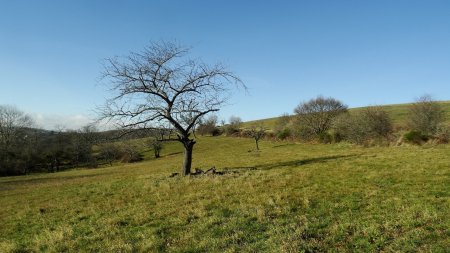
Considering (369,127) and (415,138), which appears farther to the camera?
(369,127)

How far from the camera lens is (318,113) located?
72.5 metres

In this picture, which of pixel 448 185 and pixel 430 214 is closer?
pixel 430 214

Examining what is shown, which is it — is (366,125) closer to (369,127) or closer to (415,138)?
(369,127)

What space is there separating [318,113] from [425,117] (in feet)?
77.6

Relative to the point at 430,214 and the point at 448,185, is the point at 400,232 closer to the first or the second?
the point at 430,214

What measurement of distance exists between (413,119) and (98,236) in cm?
5283

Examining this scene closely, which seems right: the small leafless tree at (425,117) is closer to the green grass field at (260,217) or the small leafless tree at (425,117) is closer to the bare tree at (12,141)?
the green grass field at (260,217)

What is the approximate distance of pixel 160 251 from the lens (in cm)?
923

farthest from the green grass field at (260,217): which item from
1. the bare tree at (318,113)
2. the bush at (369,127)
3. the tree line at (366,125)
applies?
the bare tree at (318,113)

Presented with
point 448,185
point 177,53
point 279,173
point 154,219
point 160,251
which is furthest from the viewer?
point 177,53

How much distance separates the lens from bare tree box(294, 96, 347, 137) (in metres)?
70.6

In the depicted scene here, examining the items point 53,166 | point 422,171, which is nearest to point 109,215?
point 422,171

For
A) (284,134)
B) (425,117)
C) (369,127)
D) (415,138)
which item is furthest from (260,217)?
(284,134)

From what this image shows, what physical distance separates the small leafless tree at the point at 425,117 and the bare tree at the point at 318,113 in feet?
59.9
